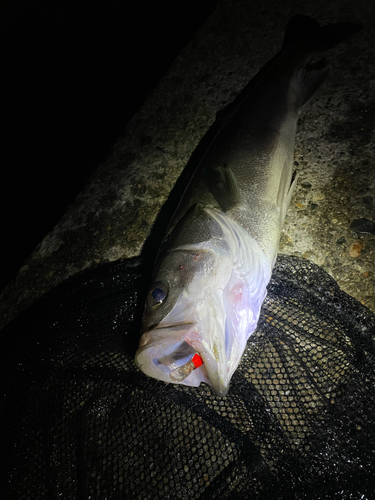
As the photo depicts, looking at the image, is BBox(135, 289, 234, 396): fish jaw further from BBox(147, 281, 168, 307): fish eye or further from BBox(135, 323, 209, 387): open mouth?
BBox(147, 281, 168, 307): fish eye

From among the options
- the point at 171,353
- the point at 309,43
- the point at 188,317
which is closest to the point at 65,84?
the point at 309,43

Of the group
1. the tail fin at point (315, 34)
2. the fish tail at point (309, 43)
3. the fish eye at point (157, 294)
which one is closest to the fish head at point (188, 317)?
the fish eye at point (157, 294)

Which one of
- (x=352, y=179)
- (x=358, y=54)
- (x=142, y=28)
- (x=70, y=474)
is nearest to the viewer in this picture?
(x=70, y=474)

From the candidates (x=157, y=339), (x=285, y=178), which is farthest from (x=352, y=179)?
(x=157, y=339)

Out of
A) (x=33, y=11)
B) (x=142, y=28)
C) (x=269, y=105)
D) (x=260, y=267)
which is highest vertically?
(x=33, y=11)

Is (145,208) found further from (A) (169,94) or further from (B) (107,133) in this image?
(B) (107,133)

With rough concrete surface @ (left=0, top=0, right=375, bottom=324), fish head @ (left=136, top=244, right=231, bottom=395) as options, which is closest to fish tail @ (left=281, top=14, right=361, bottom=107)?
rough concrete surface @ (left=0, top=0, right=375, bottom=324)

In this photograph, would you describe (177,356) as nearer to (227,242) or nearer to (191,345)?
(191,345)
